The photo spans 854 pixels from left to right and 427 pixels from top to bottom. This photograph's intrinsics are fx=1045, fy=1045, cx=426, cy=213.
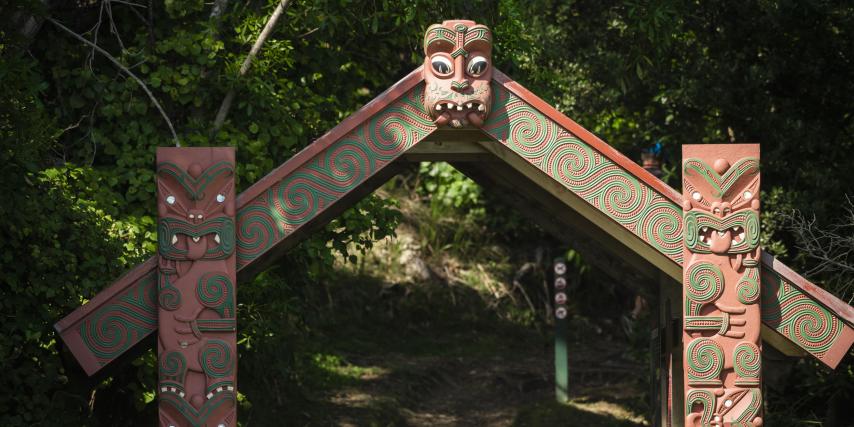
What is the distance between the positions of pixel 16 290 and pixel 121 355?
2.44 ft

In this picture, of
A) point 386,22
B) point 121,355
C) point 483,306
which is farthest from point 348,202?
point 483,306

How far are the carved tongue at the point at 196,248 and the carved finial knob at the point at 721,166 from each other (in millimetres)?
2864

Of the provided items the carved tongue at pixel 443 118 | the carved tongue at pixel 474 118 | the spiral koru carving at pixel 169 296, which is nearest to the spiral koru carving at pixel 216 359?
the spiral koru carving at pixel 169 296

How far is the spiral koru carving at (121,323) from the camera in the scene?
18.6 ft

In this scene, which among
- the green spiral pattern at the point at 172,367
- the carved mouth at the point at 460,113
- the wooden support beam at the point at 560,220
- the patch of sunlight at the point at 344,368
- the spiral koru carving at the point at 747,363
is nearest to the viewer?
the green spiral pattern at the point at 172,367

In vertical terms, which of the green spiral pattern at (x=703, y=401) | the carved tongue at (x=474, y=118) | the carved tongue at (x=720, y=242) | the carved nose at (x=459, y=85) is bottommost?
the green spiral pattern at (x=703, y=401)

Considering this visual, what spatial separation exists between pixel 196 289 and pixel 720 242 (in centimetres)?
291

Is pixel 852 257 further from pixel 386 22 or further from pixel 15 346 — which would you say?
pixel 15 346

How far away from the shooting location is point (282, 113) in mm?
8750

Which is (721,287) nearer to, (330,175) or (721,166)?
(721,166)

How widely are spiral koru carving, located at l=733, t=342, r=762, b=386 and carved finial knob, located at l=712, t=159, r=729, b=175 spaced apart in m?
0.97

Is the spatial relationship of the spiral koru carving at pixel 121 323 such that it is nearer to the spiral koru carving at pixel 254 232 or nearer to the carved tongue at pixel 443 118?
the spiral koru carving at pixel 254 232

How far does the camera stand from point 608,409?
1164 cm

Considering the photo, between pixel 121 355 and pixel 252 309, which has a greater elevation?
pixel 252 309
